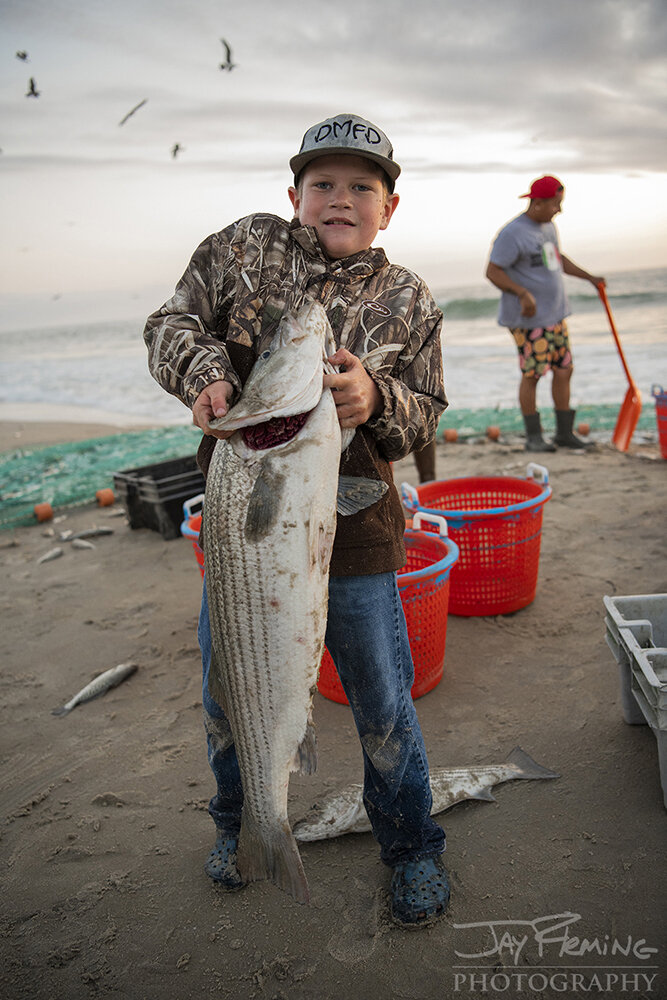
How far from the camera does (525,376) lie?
344 inches

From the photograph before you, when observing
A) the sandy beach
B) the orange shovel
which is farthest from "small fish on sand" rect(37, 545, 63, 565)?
the orange shovel

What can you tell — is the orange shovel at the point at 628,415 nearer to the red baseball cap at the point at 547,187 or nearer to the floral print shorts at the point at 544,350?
the floral print shorts at the point at 544,350

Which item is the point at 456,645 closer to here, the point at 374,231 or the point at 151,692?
the point at 151,692

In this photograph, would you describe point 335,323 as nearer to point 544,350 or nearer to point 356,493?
point 356,493

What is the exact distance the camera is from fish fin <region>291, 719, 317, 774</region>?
2230 mm

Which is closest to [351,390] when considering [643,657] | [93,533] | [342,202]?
[342,202]

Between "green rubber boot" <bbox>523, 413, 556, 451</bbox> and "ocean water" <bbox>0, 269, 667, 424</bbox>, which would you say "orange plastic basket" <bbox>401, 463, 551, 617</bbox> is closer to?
"green rubber boot" <bbox>523, 413, 556, 451</bbox>

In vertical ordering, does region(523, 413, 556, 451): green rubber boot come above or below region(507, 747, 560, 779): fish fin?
above

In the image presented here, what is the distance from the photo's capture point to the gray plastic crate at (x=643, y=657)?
2.72 m

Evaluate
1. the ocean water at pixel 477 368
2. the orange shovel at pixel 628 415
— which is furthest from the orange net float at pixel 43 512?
the orange shovel at pixel 628 415

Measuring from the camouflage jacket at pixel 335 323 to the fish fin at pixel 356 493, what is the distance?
0.09 metres

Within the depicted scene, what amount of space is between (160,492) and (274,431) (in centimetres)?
495

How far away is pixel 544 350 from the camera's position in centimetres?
865

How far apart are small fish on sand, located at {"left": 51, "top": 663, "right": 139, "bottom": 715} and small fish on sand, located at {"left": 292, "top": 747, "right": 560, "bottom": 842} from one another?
178 centimetres
